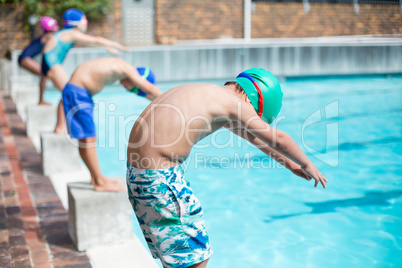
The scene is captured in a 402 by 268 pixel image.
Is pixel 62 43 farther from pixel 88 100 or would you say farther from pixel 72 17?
pixel 88 100

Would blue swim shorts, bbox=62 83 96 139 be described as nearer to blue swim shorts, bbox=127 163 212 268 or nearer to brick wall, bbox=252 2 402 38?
blue swim shorts, bbox=127 163 212 268

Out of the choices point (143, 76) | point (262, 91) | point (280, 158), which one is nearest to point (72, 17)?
point (143, 76)

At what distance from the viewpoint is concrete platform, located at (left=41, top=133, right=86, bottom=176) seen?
6184mm

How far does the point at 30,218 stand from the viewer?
468cm

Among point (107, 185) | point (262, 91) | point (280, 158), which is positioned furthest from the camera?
point (107, 185)

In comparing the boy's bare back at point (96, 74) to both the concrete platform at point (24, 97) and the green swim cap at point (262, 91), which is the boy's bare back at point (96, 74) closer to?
the green swim cap at point (262, 91)

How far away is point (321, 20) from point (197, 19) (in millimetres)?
5800

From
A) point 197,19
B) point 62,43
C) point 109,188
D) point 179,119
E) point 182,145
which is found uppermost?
point 197,19

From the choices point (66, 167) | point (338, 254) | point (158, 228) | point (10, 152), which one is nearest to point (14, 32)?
point (10, 152)

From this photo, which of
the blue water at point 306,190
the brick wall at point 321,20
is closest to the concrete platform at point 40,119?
the blue water at point 306,190

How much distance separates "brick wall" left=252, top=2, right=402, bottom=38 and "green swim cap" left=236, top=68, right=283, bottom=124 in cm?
1850

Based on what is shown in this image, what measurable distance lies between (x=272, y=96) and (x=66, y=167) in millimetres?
4504

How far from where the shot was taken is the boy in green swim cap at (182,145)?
2266 mm

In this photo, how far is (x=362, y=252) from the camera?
4723 mm
